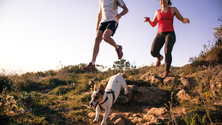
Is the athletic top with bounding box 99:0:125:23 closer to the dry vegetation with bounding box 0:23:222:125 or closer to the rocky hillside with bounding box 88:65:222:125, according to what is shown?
the rocky hillside with bounding box 88:65:222:125

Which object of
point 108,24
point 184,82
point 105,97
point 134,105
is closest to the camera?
point 105,97

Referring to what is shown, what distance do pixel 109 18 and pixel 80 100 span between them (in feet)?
8.69

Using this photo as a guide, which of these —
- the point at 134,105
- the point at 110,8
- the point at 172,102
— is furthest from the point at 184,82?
the point at 110,8

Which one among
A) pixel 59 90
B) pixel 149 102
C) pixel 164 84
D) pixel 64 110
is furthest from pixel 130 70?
pixel 64 110

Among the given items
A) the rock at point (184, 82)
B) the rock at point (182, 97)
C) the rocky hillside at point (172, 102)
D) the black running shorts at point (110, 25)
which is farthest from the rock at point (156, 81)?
the black running shorts at point (110, 25)

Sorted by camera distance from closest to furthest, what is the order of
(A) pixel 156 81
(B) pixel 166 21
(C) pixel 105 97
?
1. (C) pixel 105 97
2. (B) pixel 166 21
3. (A) pixel 156 81

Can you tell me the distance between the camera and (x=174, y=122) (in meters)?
2.60

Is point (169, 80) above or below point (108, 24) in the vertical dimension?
below

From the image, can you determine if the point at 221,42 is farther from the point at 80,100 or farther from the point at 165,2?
the point at 80,100

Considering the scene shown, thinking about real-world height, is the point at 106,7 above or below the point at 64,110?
above

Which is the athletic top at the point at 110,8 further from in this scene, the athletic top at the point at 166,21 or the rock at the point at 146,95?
the rock at the point at 146,95

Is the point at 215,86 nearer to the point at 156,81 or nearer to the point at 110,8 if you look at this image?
the point at 156,81

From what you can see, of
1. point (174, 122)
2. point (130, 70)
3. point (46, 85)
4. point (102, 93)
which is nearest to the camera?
point (174, 122)

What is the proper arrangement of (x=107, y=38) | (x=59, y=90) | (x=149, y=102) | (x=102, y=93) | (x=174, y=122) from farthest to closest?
1. (x=59, y=90)
2. (x=149, y=102)
3. (x=107, y=38)
4. (x=102, y=93)
5. (x=174, y=122)
